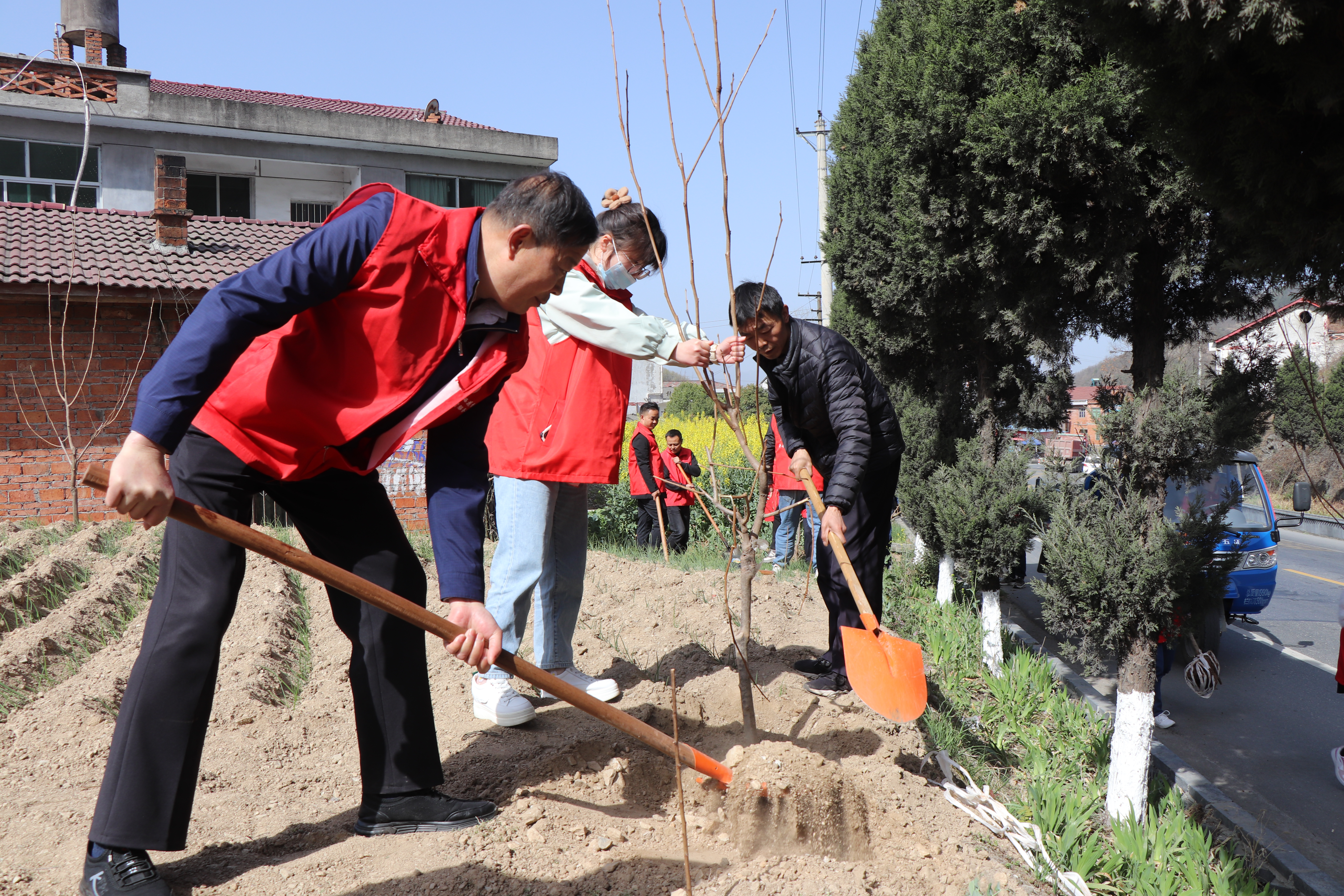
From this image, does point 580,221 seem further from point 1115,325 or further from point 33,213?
point 33,213

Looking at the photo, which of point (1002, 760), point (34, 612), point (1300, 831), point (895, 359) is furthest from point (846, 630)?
point (895, 359)

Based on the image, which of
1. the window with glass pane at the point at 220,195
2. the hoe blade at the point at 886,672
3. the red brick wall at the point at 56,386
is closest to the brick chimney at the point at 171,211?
the red brick wall at the point at 56,386

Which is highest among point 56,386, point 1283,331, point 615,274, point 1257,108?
point 1257,108

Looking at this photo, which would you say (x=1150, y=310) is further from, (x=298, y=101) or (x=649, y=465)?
(x=298, y=101)

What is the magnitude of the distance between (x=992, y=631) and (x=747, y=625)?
3427 millimetres

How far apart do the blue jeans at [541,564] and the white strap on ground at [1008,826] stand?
1.59 m

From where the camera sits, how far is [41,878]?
213cm

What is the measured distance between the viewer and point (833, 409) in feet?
12.8

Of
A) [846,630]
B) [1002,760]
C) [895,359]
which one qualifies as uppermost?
[895,359]

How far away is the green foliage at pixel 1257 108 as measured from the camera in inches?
72.3

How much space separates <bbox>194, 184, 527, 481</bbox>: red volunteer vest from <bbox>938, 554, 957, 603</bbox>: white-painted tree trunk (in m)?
5.47

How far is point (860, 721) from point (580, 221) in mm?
2300

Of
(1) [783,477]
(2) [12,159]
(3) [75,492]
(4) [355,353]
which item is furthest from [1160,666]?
(2) [12,159]

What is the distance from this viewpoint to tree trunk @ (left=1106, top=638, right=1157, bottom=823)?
371 centimetres
